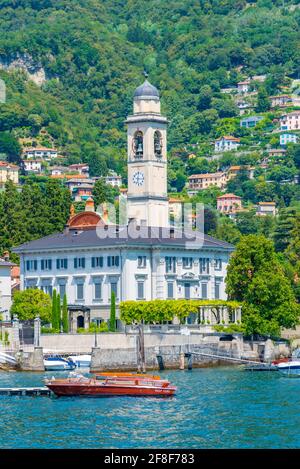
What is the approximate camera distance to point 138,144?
146 metres

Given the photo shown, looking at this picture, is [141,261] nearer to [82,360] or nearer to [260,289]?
[260,289]

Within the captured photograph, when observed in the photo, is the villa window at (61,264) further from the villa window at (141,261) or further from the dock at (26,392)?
the dock at (26,392)

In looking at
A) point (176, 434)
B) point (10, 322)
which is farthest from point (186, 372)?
point (176, 434)

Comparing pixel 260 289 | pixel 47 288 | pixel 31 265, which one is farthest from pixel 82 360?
pixel 31 265

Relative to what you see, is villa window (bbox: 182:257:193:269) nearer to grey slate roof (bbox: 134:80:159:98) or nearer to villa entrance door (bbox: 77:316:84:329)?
villa entrance door (bbox: 77:316:84:329)

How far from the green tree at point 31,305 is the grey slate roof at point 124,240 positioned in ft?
14.0

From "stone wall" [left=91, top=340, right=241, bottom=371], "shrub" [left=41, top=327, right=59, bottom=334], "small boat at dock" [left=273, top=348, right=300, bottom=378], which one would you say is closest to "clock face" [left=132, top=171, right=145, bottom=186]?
"shrub" [left=41, top=327, right=59, bottom=334]

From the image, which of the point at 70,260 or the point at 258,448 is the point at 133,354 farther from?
the point at 258,448

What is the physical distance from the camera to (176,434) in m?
82.1

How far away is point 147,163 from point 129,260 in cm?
1459

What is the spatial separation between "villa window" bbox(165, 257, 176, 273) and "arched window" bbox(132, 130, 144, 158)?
46.8 feet

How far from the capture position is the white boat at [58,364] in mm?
118750

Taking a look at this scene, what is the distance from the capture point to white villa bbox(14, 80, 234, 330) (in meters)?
132
